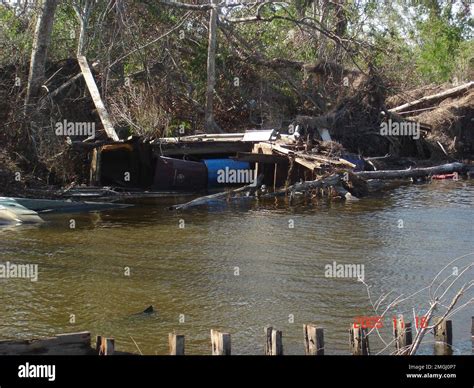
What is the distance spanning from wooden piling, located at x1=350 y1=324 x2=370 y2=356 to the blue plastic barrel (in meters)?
14.0

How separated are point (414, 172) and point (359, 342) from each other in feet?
55.7

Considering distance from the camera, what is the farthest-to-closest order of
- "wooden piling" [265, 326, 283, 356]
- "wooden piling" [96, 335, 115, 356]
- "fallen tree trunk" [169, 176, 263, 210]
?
"fallen tree trunk" [169, 176, 263, 210], "wooden piling" [265, 326, 283, 356], "wooden piling" [96, 335, 115, 356]

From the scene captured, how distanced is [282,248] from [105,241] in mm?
3372

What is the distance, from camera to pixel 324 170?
2028 cm

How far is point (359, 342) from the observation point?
8086 mm

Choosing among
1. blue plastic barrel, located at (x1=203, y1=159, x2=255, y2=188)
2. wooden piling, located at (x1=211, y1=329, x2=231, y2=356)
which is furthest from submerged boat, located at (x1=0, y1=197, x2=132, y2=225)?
wooden piling, located at (x1=211, y1=329, x2=231, y2=356)

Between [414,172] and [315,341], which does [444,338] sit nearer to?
[315,341]

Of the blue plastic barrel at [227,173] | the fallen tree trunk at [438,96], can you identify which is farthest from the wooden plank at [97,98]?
the fallen tree trunk at [438,96]

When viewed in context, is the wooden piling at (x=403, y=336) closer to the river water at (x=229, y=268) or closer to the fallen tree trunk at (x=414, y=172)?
the river water at (x=229, y=268)

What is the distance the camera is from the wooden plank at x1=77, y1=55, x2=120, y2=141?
21155 millimetres

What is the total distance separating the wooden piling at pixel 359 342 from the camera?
8.03m

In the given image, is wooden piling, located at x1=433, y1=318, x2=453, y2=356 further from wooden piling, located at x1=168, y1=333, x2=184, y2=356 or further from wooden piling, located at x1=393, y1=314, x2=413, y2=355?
wooden piling, located at x1=168, y1=333, x2=184, y2=356
